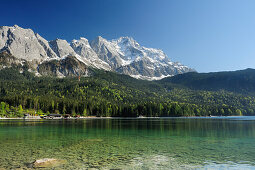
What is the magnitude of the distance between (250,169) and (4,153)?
110 ft

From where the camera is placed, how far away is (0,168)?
22172mm

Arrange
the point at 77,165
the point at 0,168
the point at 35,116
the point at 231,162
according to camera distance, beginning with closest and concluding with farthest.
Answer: the point at 0,168 → the point at 77,165 → the point at 231,162 → the point at 35,116

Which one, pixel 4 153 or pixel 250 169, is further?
pixel 4 153

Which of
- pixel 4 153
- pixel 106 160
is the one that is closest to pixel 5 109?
pixel 4 153

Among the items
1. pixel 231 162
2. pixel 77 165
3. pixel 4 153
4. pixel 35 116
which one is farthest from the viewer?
pixel 35 116

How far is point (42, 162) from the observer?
2409cm

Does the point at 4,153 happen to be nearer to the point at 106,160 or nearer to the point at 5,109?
the point at 106,160

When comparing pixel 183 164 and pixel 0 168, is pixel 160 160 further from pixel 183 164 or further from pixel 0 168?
pixel 0 168

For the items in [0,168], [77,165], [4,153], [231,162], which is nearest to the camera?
[0,168]

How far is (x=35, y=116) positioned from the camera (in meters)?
189

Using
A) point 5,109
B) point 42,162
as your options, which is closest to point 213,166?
point 42,162

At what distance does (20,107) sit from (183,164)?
20718 cm

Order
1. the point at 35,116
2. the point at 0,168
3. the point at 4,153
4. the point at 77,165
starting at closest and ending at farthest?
the point at 0,168 < the point at 77,165 < the point at 4,153 < the point at 35,116

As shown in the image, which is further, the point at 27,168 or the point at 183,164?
the point at 183,164
